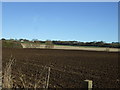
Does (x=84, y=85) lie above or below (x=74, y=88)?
above

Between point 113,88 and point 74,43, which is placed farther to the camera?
point 74,43

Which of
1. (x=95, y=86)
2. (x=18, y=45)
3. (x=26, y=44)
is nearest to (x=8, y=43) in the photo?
(x=18, y=45)

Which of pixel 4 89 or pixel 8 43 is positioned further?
pixel 8 43

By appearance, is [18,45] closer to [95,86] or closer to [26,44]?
[26,44]

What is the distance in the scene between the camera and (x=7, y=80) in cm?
604

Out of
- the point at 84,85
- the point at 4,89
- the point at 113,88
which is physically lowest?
the point at 113,88

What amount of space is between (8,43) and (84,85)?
72683mm

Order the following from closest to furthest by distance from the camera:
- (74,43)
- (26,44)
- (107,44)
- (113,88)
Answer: (113,88), (26,44), (107,44), (74,43)

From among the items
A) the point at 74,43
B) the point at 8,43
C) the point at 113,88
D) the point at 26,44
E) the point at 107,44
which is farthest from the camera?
the point at 74,43

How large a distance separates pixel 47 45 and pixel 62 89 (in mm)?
78390

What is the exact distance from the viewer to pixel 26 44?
83812mm

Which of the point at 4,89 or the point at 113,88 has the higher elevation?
the point at 4,89

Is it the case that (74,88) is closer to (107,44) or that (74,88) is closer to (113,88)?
(113,88)

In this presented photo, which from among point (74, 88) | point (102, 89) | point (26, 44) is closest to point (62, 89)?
point (74, 88)
